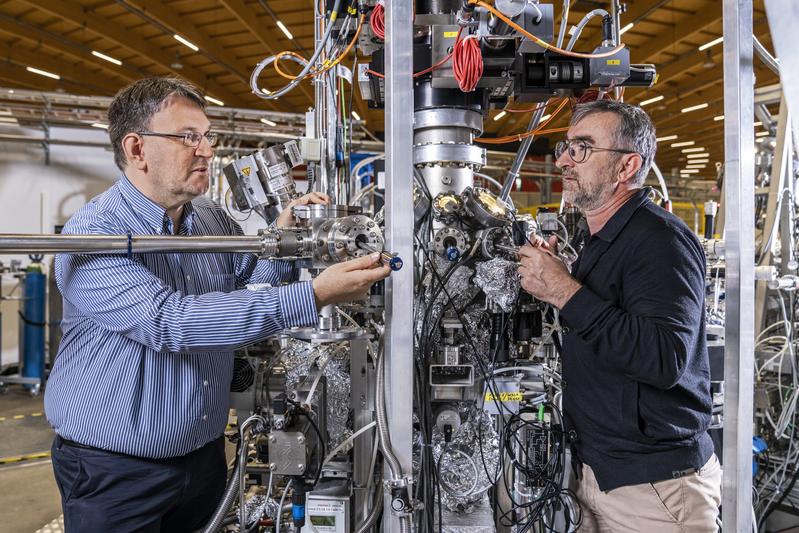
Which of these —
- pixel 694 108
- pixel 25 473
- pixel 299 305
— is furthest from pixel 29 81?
pixel 694 108

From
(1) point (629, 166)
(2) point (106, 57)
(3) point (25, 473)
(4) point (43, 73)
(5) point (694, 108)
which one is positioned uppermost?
(2) point (106, 57)

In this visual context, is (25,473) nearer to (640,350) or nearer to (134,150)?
(134,150)

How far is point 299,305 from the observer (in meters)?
1.16

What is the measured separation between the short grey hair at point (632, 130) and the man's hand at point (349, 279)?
2.30ft

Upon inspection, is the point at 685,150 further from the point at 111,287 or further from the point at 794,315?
the point at 111,287

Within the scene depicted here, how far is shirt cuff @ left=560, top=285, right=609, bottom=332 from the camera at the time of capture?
125 centimetres

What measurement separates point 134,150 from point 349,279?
669 millimetres

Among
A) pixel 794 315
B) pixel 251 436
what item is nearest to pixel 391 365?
pixel 251 436

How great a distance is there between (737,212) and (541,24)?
0.67 meters

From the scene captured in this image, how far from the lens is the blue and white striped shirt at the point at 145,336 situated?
1178 millimetres

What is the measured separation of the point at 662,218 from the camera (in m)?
1.34

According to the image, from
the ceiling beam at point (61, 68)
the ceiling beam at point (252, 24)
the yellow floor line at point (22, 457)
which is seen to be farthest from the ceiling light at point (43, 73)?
the yellow floor line at point (22, 457)

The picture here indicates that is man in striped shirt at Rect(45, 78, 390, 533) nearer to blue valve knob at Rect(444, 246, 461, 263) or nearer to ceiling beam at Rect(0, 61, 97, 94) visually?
blue valve knob at Rect(444, 246, 461, 263)

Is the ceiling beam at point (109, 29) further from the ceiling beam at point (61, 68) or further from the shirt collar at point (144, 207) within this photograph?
the shirt collar at point (144, 207)
